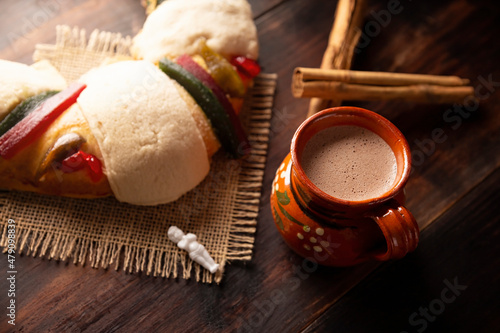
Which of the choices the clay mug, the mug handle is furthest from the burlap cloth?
the mug handle

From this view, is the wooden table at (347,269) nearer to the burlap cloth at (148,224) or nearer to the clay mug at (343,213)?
the burlap cloth at (148,224)

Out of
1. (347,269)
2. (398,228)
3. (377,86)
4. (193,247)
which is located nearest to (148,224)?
(193,247)

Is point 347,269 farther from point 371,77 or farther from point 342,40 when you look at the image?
point 342,40

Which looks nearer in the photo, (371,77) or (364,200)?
(364,200)

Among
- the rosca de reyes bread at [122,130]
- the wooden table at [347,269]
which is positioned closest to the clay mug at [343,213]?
the wooden table at [347,269]

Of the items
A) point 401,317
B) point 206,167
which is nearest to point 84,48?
point 206,167

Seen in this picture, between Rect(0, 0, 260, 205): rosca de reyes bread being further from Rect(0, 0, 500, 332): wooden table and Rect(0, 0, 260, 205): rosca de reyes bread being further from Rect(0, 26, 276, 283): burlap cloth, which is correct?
Rect(0, 0, 500, 332): wooden table
